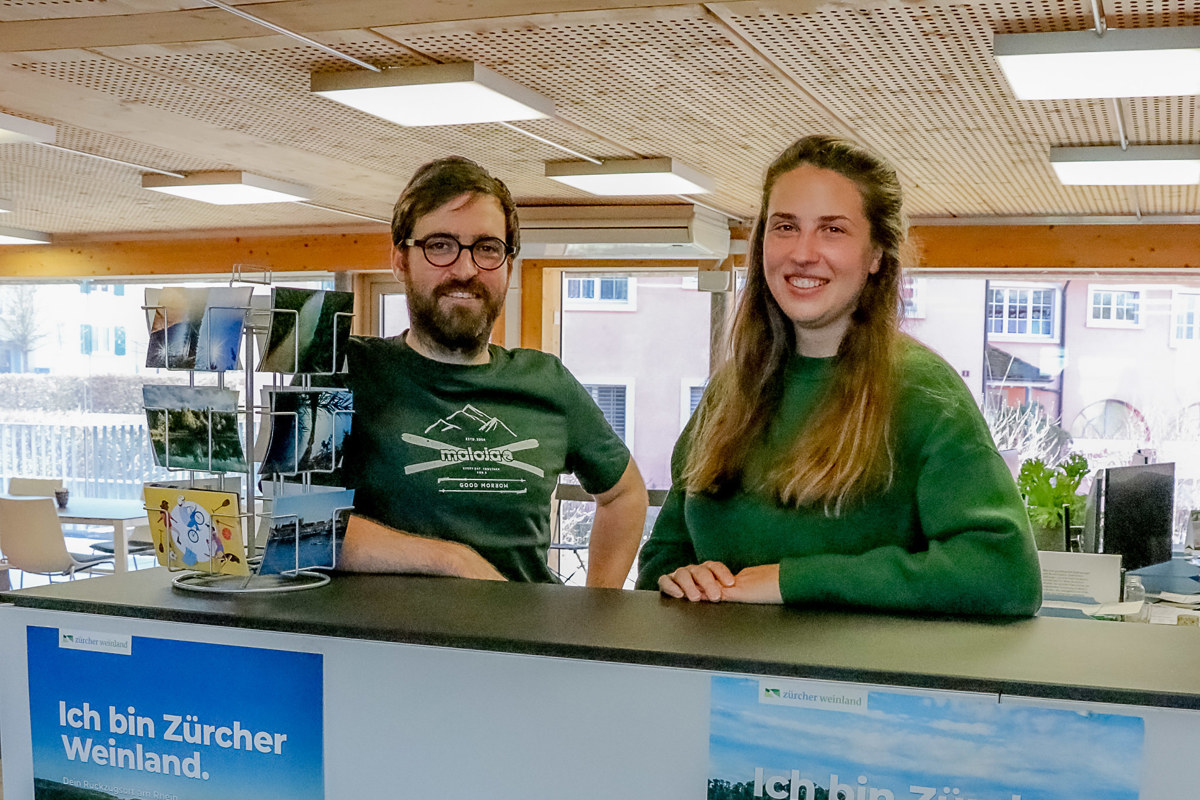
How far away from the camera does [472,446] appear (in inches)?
89.0

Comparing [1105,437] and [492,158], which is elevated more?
[492,158]

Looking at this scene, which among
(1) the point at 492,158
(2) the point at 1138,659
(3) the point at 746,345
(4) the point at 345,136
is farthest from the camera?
(1) the point at 492,158

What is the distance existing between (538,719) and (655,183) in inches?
161

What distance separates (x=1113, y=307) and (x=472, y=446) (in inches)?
217

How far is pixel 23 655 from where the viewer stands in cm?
156

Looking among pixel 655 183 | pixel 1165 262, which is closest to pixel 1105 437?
pixel 1165 262

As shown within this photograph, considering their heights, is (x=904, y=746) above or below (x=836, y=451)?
below

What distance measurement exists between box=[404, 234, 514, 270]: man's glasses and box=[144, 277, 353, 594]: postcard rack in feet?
1.96

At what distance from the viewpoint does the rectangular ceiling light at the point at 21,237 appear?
7934 mm

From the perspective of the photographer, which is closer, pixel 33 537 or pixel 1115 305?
pixel 33 537

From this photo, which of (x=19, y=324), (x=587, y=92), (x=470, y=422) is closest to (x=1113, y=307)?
(x=587, y=92)

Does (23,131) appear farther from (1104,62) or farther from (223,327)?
(1104,62)

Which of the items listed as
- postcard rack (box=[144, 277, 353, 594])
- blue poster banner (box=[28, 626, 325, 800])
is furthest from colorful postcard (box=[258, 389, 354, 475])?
blue poster banner (box=[28, 626, 325, 800])

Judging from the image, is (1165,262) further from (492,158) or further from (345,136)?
(345,136)
